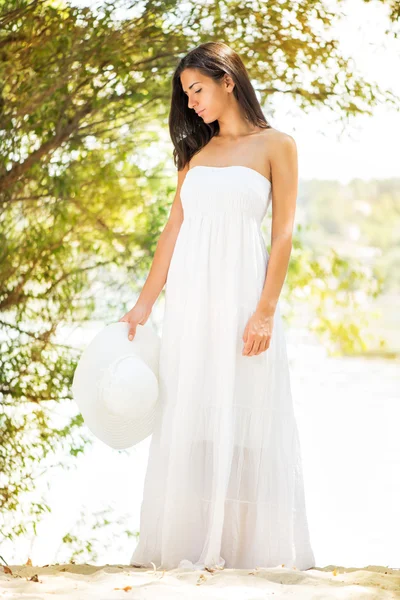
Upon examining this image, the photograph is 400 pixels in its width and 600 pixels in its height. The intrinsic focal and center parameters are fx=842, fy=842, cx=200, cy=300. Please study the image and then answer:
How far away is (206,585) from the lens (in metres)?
2.13

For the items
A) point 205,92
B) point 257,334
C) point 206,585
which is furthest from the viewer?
point 205,92

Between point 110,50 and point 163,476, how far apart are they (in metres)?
1.83

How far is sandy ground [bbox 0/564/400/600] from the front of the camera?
1.98 meters

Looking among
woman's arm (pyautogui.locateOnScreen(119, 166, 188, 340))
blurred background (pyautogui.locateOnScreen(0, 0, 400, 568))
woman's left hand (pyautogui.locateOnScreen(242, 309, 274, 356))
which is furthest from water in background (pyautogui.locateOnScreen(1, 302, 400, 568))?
woman's left hand (pyautogui.locateOnScreen(242, 309, 274, 356))

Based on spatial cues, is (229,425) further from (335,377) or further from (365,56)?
(335,377)

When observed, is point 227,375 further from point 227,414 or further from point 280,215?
point 280,215

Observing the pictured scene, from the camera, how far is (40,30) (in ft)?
11.3

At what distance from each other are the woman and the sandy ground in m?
0.17

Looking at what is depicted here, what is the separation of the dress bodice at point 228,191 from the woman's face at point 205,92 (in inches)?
6.8

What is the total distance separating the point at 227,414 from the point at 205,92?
3.20ft

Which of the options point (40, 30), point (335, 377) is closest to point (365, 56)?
point (40, 30)

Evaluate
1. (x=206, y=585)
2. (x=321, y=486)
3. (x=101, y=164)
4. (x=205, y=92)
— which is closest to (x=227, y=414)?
(x=206, y=585)

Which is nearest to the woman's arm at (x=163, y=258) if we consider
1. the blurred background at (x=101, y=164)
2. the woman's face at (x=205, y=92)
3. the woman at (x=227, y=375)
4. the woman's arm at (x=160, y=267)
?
the woman's arm at (x=160, y=267)

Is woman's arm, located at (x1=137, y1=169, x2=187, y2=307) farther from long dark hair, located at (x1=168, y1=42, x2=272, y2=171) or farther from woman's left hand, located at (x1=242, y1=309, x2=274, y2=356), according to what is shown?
woman's left hand, located at (x1=242, y1=309, x2=274, y2=356)
